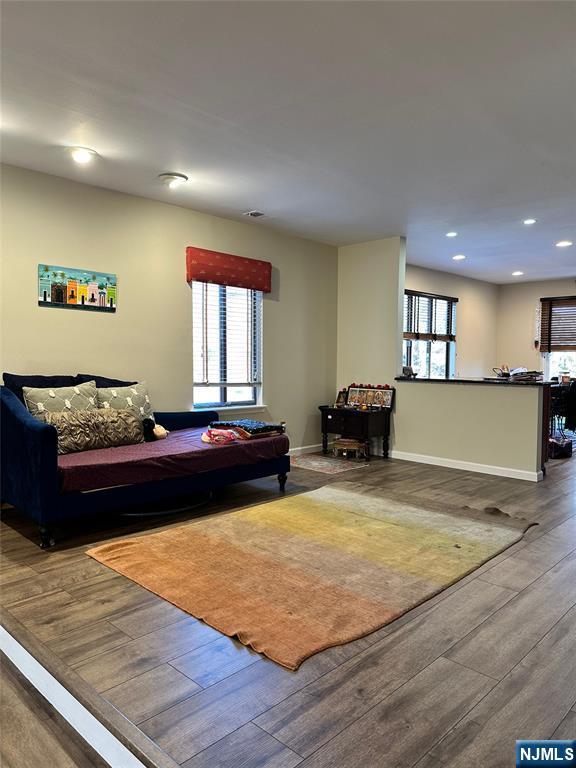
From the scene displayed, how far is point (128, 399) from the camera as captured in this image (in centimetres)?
421

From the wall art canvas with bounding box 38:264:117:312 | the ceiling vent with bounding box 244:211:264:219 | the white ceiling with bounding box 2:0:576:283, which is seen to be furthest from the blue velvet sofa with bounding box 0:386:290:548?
the ceiling vent with bounding box 244:211:264:219

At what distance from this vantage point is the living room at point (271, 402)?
1.81m

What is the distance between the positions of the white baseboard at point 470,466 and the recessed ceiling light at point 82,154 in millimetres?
4393

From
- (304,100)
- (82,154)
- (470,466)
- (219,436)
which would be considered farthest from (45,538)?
(470,466)

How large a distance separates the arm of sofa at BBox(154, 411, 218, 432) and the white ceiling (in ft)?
6.48

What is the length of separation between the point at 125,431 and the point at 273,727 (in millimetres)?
2665

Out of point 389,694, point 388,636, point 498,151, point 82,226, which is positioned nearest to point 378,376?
point 498,151

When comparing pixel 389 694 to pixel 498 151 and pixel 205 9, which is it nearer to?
pixel 205 9

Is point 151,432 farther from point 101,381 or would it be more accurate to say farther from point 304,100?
point 304,100

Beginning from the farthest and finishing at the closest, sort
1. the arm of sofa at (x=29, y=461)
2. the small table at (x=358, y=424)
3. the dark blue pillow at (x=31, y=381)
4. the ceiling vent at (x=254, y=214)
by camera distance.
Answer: the small table at (x=358, y=424), the ceiling vent at (x=254, y=214), the dark blue pillow at (x=31, y=381), the arm of sofa at (x=29, y=461)

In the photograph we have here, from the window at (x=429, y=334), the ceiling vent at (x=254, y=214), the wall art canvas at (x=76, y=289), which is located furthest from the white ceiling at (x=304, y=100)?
the window at (x=429, y=334)

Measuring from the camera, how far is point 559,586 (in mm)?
2637

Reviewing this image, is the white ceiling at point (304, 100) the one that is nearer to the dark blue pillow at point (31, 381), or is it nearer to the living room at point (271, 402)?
the living room at point (271, 402)

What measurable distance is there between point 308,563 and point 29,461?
5.86 feet
